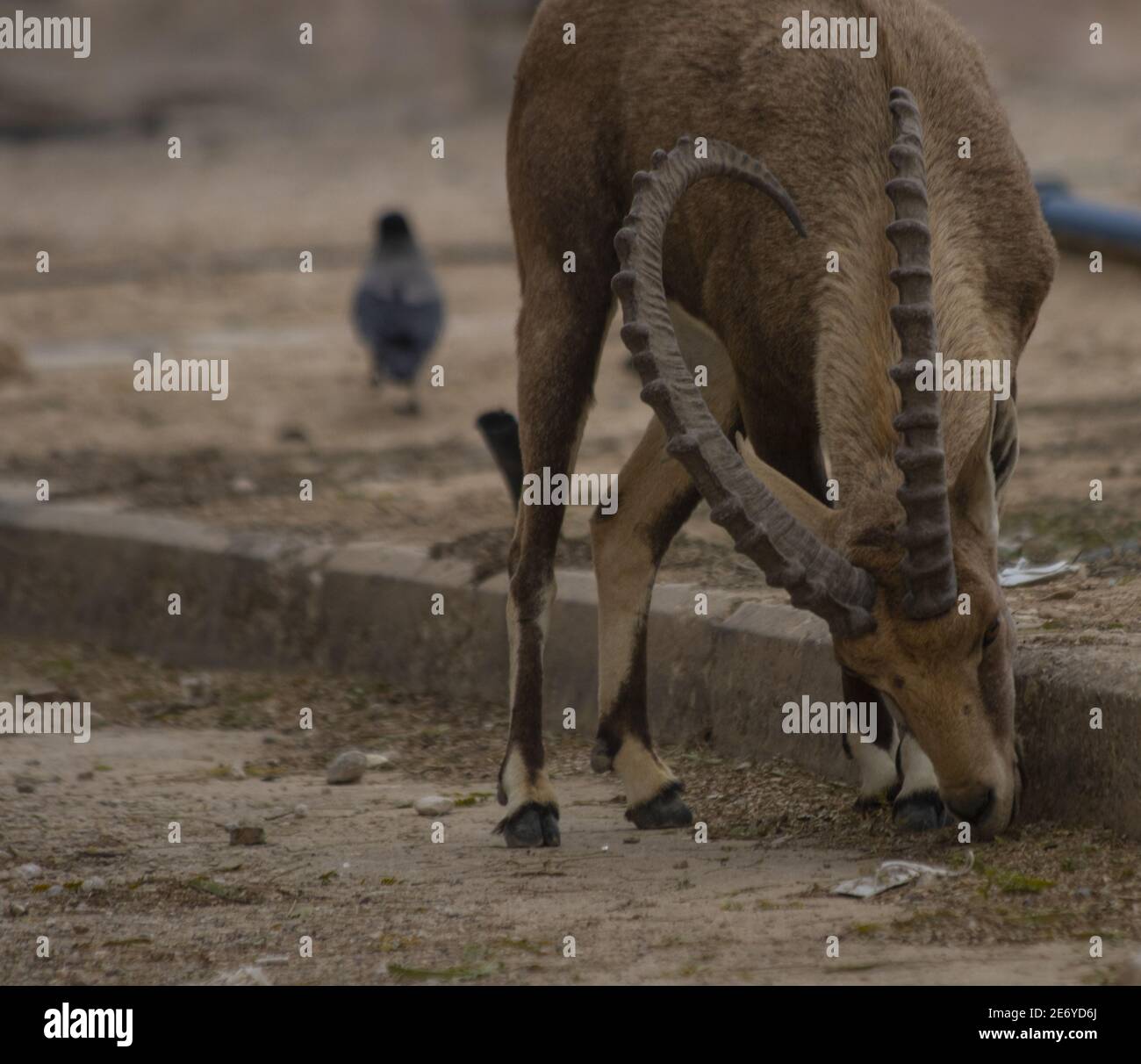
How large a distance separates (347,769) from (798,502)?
7.05ft

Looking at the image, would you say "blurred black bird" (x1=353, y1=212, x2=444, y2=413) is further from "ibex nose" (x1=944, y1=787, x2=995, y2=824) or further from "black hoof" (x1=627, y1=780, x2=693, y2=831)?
"ibex nose" (x1=944, y1=787, x2=995, y2=824)

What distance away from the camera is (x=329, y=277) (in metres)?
18.6

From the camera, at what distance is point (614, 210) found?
5.98 m

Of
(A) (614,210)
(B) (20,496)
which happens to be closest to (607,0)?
(A) (614,210)

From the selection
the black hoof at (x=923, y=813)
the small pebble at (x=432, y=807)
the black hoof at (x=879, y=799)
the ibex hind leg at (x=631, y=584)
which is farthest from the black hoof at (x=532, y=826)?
the black hoof at (x=923, y=813)

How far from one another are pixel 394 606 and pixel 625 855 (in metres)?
2.59

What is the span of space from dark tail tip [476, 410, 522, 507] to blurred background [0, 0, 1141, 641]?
311 millimetres

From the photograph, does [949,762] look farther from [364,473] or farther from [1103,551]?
[364,473]

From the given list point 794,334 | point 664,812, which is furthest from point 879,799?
point 794,334

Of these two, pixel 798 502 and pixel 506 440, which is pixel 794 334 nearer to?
pixel 798 502

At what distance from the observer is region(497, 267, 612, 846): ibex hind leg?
589cm

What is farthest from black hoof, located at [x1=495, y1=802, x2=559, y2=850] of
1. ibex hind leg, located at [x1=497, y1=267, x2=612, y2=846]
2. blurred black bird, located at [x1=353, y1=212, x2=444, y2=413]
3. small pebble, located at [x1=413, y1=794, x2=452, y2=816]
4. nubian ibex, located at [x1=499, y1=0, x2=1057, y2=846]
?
blurred black bird, located at [x1=353, y1=212, x2=444, y2=413]

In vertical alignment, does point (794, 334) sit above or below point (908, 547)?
above

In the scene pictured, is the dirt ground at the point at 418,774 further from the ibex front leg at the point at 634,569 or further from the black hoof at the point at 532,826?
the ibex front leg at the point at 634,569
